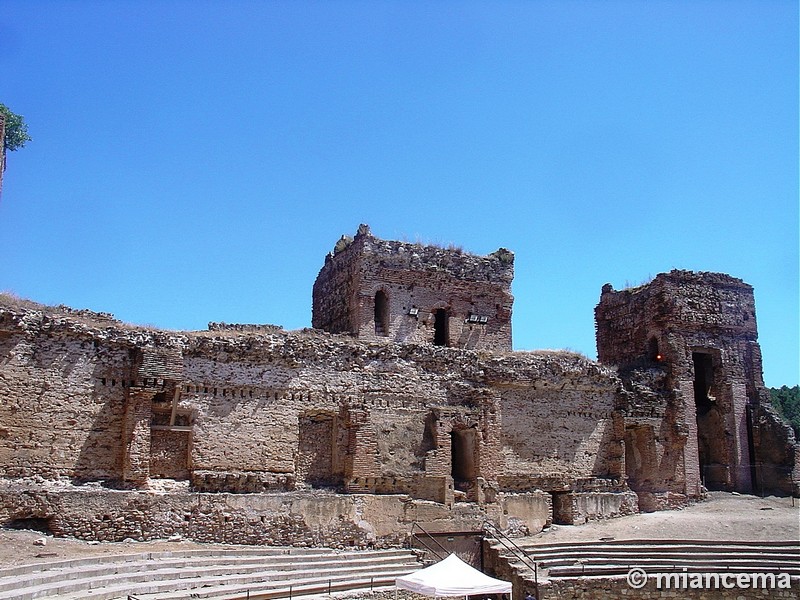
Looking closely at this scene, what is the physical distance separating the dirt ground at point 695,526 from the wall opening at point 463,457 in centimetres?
271

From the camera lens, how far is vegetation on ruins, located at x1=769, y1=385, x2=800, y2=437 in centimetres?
5256

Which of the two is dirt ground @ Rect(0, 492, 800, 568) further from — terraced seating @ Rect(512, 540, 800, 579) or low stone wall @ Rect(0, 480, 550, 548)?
terraced seating @ Rect(512, 540, 800, 579)

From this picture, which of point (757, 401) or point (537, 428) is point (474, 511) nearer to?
point (537, 428)

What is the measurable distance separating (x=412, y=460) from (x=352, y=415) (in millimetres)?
2519

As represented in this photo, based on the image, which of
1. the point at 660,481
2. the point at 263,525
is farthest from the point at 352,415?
the point at 660,481

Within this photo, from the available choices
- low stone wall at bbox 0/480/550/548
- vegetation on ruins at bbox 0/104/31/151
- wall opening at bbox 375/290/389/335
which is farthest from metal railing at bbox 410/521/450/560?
vegetation on ruins at bbox 0/104/31/151

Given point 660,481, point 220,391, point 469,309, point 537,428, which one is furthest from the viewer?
point 469,309

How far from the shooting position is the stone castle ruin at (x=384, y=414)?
21109mm

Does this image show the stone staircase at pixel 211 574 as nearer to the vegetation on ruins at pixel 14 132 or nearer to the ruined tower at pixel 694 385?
the ruined tower at pixel 694 385

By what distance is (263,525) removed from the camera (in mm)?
21812

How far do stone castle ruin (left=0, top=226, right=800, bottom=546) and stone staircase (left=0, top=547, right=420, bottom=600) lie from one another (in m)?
1.54

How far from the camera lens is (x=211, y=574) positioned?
17.6 meters

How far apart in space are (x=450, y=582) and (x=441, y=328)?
16133 mm

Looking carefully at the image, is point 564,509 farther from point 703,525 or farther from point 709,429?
point 709,429
